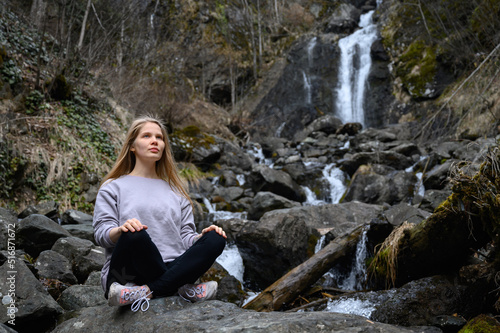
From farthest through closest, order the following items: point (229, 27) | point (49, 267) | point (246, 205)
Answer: point (229, 27) → point (246, 205) → point (49, 267)

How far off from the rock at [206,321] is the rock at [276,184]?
684 centimetres

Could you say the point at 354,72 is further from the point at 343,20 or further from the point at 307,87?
the point at 343,20

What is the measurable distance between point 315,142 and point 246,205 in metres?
6.73

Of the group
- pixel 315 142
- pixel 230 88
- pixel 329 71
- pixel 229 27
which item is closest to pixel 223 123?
pixel 315 142

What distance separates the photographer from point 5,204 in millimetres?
5285

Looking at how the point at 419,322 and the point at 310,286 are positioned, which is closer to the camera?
the point at 419,322

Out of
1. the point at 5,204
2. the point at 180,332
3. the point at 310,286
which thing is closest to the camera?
the point at 180,332

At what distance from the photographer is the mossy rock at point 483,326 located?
2176 mm

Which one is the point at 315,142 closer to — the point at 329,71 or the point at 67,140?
the point at 329,71

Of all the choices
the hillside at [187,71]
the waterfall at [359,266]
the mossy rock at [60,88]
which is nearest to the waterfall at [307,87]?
the hillside at [187,71]

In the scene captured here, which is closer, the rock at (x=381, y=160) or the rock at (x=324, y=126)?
the rock at (x=381, y=160)

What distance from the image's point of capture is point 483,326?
2.25m

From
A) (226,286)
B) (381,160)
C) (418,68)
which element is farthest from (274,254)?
(418,68)

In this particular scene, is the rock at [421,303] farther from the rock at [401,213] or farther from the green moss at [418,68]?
the green moss at [418,68]
